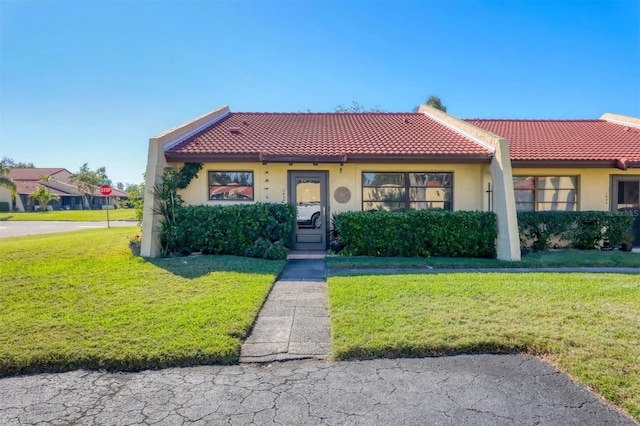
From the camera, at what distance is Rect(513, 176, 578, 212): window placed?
1134cm

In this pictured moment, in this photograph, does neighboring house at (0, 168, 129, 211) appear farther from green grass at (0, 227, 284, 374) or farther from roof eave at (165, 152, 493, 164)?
green grass at (0, 227, 284, 374)

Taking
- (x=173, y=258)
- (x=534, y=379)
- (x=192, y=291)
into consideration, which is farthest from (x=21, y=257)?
(x=534, y=379)

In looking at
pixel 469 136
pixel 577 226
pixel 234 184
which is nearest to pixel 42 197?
pixel 234 184

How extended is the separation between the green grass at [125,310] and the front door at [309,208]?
7.38ft

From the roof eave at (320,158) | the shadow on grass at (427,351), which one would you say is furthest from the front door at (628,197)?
the shadow on grass at (427,351)

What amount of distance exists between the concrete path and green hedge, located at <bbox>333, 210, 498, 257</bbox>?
8.85 ft

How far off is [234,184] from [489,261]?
766cm


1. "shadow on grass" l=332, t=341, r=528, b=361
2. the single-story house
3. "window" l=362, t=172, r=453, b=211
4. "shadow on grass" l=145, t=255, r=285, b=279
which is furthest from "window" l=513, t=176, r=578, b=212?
"shadow on grass" l=332, t=341, r=528, b=361

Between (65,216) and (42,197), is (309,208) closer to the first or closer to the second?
(65,216)

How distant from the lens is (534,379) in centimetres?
330

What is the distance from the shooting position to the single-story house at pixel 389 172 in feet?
33.6

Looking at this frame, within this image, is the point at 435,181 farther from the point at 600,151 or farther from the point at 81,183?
the point at 81,183

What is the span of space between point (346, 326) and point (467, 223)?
6.45 metres

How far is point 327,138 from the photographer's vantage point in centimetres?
1202
